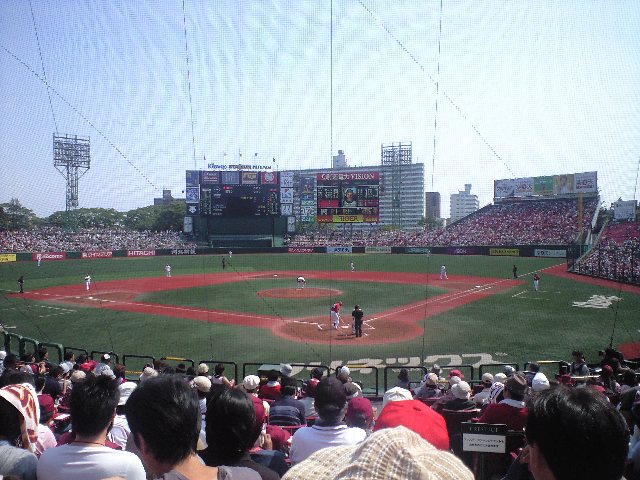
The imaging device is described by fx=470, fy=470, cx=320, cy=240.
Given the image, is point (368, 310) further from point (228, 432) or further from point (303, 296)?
point (228, 432)

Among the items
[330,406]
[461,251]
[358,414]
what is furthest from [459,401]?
[461,251]

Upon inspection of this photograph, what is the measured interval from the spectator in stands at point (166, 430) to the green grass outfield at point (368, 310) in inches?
553

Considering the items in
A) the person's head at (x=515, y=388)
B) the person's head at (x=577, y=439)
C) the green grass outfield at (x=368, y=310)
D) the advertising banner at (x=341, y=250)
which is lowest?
the green grass outfield at (x=368, y=310)

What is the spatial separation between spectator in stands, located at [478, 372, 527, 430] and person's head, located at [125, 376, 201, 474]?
11.8 feet

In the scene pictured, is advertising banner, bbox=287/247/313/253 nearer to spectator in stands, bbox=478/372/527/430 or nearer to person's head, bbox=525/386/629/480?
spectator in stands, bbox=478/372/527/430

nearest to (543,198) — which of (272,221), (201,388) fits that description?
(272,221)

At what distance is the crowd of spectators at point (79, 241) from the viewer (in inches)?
2297

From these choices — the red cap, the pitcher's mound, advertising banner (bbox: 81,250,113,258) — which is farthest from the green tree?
the red cap

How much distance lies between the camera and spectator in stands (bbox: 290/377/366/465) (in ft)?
12.5

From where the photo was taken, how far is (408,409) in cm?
210

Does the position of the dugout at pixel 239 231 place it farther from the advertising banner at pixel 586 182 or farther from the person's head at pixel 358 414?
the person's head at pixel 358 414

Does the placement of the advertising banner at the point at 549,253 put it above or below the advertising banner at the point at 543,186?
below

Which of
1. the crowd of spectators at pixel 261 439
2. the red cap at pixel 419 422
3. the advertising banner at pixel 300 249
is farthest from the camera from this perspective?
the advertising banner at pixel 300 249

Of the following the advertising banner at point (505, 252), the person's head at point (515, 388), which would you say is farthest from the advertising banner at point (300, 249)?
the person's head at point (515, 388)
